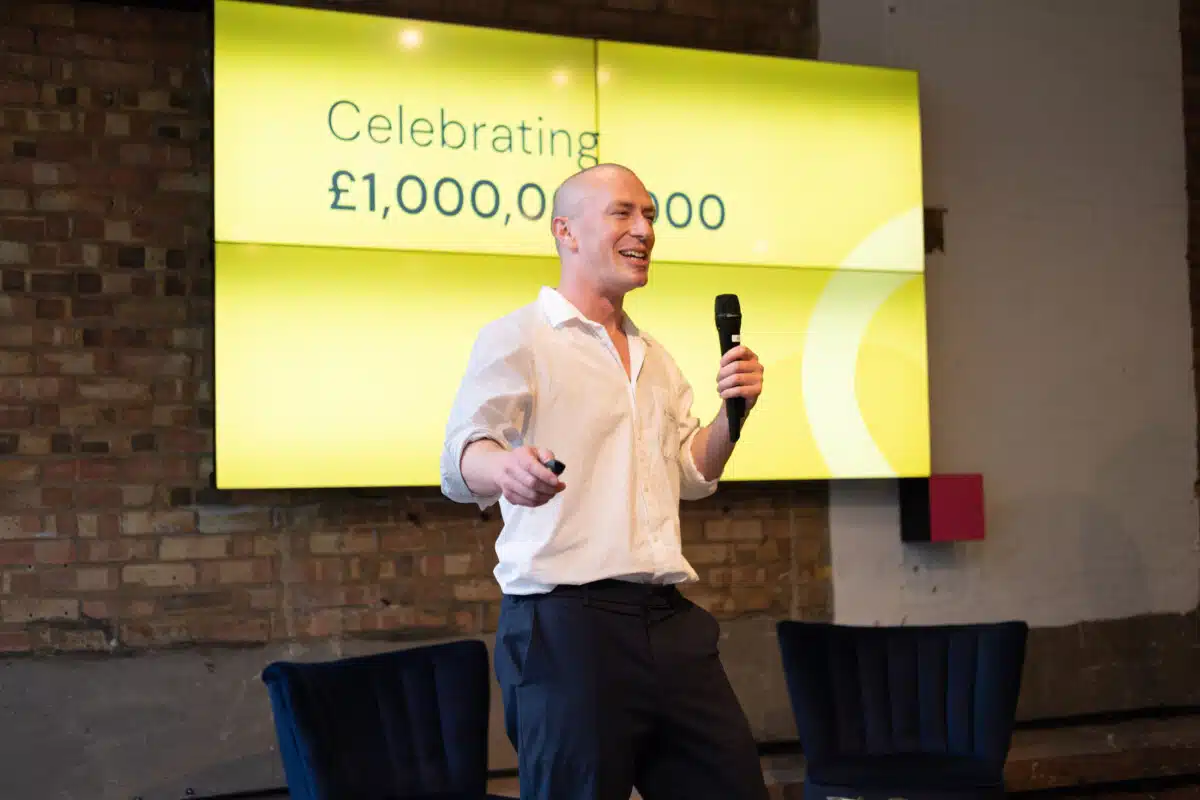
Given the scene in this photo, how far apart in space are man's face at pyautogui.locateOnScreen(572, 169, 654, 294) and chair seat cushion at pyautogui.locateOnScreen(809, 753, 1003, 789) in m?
1.46

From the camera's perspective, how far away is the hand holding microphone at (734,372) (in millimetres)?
2146

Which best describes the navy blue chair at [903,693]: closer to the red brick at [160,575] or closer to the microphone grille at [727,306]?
the microphone grille at [727,306]

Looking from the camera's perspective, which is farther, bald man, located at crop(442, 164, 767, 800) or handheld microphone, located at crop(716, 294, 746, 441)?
handheld microphone, located at crop(716, 294, 746, 441)

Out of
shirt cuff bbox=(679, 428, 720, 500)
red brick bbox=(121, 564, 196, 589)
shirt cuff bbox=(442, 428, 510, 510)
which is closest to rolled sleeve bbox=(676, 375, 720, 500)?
shirt cuff bbox=(679, 428, 720, 500)

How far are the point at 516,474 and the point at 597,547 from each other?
0.31 metres

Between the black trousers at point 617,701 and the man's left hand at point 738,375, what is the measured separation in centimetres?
37

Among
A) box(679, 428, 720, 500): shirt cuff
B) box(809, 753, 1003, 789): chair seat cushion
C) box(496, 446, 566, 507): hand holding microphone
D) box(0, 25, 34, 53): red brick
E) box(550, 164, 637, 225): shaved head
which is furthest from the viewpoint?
box(0, 25, 34, 53): red brick

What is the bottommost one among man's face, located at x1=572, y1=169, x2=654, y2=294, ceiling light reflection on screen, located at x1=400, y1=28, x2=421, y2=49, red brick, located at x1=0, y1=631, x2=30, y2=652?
red brick, located at x1=0, y1=631, x2=30, y2=652

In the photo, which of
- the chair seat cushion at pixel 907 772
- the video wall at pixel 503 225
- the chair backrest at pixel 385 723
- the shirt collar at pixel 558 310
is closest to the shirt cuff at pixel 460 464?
the shirt collar at pixel 558 310

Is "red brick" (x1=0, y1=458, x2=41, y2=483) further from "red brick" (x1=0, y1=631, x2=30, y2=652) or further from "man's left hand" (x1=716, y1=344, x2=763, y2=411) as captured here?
"man's left hand" (x1=716, y1=344, x2=763, y2=411)

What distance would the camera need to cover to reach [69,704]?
145 inches

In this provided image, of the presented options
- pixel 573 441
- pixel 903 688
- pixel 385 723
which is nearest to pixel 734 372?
pixel 573 441

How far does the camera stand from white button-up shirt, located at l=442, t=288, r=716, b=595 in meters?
2.16

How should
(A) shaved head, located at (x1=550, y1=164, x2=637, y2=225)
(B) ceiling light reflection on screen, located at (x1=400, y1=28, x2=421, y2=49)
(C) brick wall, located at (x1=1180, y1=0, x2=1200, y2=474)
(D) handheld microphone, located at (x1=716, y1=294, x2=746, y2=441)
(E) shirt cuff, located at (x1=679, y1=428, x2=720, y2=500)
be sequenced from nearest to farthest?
1. (D) handheld microphone, located at (x1=716, y1=294, x2=746, y2=441)
2. (A) shaved head, located at (x1=550, y1=164, x2=637, y2=225)
3. (E) shirt cuff, located at (x1=679, y1=428, x2=720, y2=500)
4. (B) ceiling light reflection on screen, located at (x1=400, y1=28, x2=421, y2=49)
5. (C) brick wall, located at (x1=1180, y1=0, x2=1200, y2=474)
